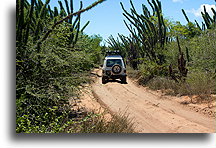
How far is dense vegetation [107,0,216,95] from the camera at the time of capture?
7.12 meters

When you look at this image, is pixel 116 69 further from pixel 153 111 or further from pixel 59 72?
pixel 59 72

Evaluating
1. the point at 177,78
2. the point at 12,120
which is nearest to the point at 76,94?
the point at 12,120

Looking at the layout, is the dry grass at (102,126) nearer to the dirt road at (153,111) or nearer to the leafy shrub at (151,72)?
the dirt road at (153,111)

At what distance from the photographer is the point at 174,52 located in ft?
30.5

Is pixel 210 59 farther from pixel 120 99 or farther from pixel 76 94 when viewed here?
pixel 76 94

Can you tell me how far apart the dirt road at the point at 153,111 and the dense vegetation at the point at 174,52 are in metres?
0.84

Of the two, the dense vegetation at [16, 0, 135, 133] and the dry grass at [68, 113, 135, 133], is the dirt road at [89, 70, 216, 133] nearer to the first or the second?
the dry grass at [68, 113, 135, 133]

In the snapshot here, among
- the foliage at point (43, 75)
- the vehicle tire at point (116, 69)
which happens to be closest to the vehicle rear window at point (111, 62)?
the vehicle tire at point (116, 69)

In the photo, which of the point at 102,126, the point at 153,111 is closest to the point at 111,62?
the point at 153,111

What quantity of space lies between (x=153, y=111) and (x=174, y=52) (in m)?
4.57

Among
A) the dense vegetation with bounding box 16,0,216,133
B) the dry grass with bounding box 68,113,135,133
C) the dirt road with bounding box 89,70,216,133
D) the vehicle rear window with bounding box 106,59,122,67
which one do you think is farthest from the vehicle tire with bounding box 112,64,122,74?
the dry grass with bounding box 68,113,135,133

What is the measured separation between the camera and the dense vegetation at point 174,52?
23.4ft

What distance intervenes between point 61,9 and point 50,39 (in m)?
0.84

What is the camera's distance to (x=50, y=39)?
4891mm
